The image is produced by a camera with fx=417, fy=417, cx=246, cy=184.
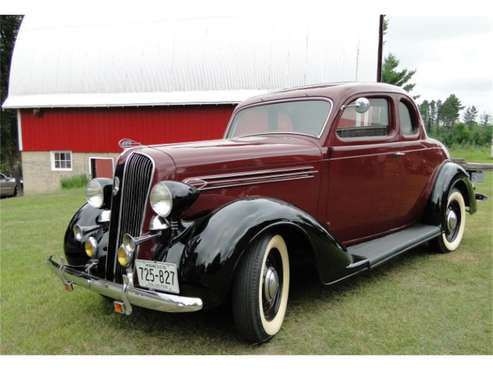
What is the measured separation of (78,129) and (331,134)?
15732 mm

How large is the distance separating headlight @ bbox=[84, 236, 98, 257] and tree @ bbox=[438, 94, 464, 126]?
64517 millimetres

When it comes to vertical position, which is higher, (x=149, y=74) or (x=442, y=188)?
(x=149, y=74)

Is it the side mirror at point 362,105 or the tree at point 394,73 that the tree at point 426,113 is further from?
the side mirror at point 362,105

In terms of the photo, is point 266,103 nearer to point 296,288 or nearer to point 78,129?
point 296,288

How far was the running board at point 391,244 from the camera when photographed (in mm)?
3706

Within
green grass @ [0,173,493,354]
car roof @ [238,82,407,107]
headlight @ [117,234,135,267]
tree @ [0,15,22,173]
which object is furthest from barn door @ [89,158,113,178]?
headlight @ [117,234,135,267]

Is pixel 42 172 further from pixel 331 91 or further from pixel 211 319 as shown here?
pixel 211 319

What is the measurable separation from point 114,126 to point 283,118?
14005 mm

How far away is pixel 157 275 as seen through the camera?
8.59 ft

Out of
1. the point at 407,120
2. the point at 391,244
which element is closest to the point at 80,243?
the point at 391,244

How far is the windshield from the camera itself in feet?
12.7

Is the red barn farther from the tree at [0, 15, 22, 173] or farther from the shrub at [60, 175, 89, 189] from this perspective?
the tree at [0, 15, 22, 173]

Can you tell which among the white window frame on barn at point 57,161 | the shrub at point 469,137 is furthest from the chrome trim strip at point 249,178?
the shrub at point 469,137

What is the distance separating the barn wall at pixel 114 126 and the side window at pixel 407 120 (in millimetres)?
11044
